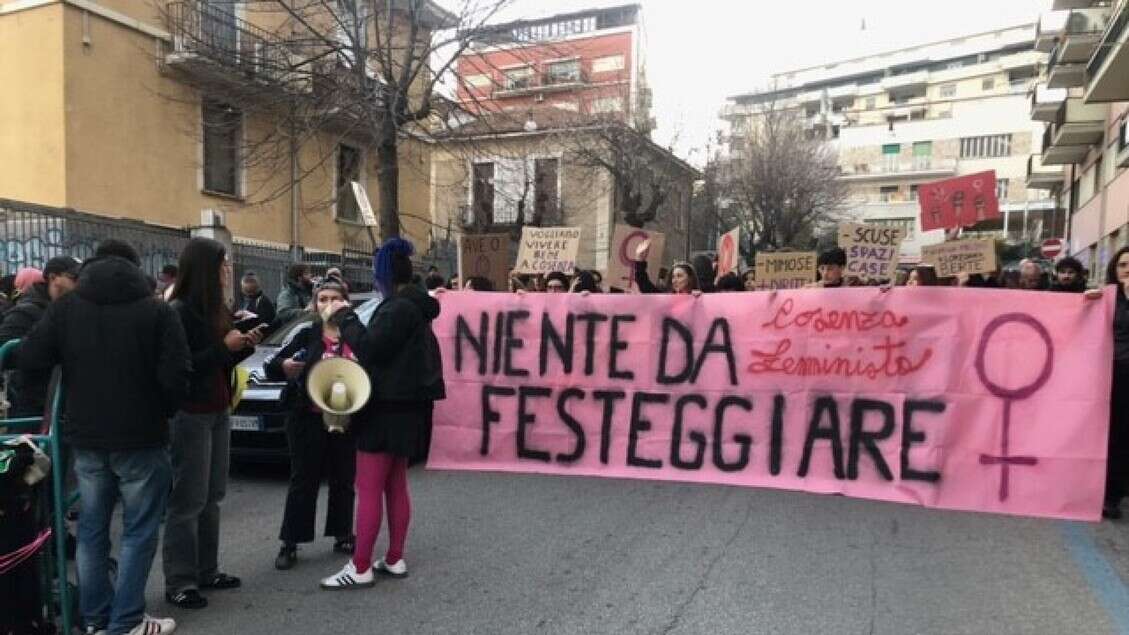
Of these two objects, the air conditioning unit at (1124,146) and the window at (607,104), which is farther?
the window at (607,104)

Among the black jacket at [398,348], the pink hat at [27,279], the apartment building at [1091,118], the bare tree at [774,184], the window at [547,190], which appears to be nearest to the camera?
the black jacket at [398,348]

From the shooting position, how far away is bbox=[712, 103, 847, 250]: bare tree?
115 feet

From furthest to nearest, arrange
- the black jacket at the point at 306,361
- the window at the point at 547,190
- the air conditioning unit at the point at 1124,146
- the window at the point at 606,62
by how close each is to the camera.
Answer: the window at the point at 606,62 → the window at the point at 547,190 → the air conditioning unit at the point at 1124,146 → the black jacket at the point at 306,361

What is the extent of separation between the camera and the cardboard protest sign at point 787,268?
27.2 ft

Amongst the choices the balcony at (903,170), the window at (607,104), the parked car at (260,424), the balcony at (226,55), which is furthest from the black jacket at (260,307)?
the balcony at (903,170)

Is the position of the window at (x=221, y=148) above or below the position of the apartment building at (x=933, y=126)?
below

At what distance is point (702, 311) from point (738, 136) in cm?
3300

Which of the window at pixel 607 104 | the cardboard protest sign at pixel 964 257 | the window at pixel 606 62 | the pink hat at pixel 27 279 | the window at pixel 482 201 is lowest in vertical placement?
the pink hat at pixel 27 279

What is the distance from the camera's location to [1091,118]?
84.5 feet

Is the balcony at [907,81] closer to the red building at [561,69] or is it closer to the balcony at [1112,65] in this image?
the red building at [561,69]

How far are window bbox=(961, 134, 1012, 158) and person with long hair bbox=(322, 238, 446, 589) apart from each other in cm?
6576

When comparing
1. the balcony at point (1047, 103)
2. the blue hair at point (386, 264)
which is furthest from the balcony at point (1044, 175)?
the blue hair at point (386, 264)

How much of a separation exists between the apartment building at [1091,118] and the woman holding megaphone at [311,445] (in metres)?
17.5

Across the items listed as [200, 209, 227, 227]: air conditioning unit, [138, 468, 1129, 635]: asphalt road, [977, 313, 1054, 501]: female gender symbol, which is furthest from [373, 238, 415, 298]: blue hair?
[200, 209, 227, 227]: air conditioning unit
